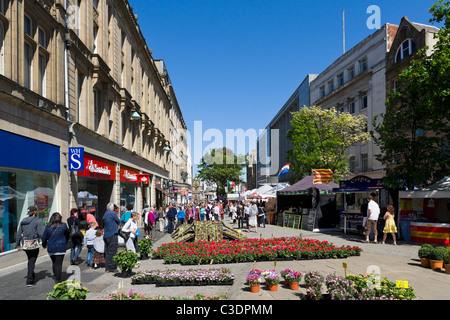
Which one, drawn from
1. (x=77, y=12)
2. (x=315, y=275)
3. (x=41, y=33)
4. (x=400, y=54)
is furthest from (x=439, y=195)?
(x=400, y=54)

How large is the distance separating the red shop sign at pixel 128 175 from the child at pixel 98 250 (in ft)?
45.2

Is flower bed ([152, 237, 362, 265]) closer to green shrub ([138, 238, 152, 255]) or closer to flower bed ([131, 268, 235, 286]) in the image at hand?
green shrub ([138, 238, 152, 255])

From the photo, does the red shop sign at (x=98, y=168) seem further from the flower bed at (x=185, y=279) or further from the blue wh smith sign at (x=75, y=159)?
the flower bed at (x=185, y=279)

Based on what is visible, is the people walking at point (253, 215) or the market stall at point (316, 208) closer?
the market stall at point (316, 208)

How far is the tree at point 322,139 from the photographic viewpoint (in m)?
34.0

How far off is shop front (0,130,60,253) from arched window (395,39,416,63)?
102 feet

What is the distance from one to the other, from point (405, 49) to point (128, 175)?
Result: 1090 inches

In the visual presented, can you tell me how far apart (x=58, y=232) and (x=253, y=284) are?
4917 millimetres

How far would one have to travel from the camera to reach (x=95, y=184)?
20.7 metres

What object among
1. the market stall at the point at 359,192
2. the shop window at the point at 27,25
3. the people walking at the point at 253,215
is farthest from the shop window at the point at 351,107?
the shop window at the point at 27,25

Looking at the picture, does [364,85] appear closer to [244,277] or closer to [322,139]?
[322,139]

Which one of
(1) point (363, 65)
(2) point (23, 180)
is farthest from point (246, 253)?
(1) point (363, 65)

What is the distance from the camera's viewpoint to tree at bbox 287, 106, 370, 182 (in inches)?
1337
